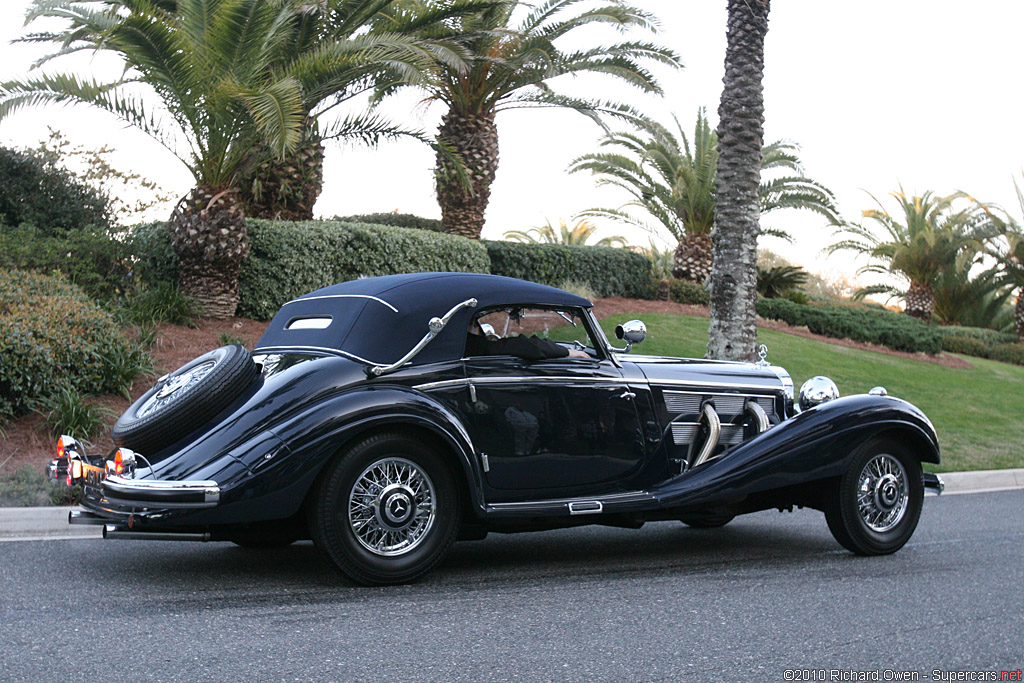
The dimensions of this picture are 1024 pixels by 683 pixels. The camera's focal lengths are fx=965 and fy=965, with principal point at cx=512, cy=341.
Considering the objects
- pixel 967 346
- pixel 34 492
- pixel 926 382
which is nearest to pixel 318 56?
pixel 34 492

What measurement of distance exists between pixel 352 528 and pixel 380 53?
9.18 m

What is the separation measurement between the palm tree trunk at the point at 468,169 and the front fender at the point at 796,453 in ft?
44.4

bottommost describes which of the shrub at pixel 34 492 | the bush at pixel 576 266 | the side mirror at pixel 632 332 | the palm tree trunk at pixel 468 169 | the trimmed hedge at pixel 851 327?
the shrub at pixel 34 492

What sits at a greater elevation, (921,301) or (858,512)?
(921,301)

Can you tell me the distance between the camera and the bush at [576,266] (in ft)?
61.7

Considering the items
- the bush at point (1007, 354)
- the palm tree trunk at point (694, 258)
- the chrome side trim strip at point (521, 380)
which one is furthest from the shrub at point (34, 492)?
the bush at point (1007, 354)

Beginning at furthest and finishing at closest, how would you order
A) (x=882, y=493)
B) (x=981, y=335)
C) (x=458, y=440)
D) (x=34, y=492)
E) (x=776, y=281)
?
(x=981, y=335) → (x=776, y=281) → (x=34, y=492) → (x=882, y=493) → (x=458, y=440)

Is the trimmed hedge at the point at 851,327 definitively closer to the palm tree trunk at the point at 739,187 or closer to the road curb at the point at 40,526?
the palm tree trunk at the point at 739,187

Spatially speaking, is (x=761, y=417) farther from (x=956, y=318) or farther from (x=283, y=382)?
(x=956, y=318)

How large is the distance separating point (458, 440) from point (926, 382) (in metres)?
15.9

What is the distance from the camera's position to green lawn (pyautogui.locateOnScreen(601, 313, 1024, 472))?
498 inches

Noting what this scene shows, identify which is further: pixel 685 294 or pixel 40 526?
pixel 685 294

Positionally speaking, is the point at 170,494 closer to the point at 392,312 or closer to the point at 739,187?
the point at 392,312

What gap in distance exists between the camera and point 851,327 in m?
23.9
